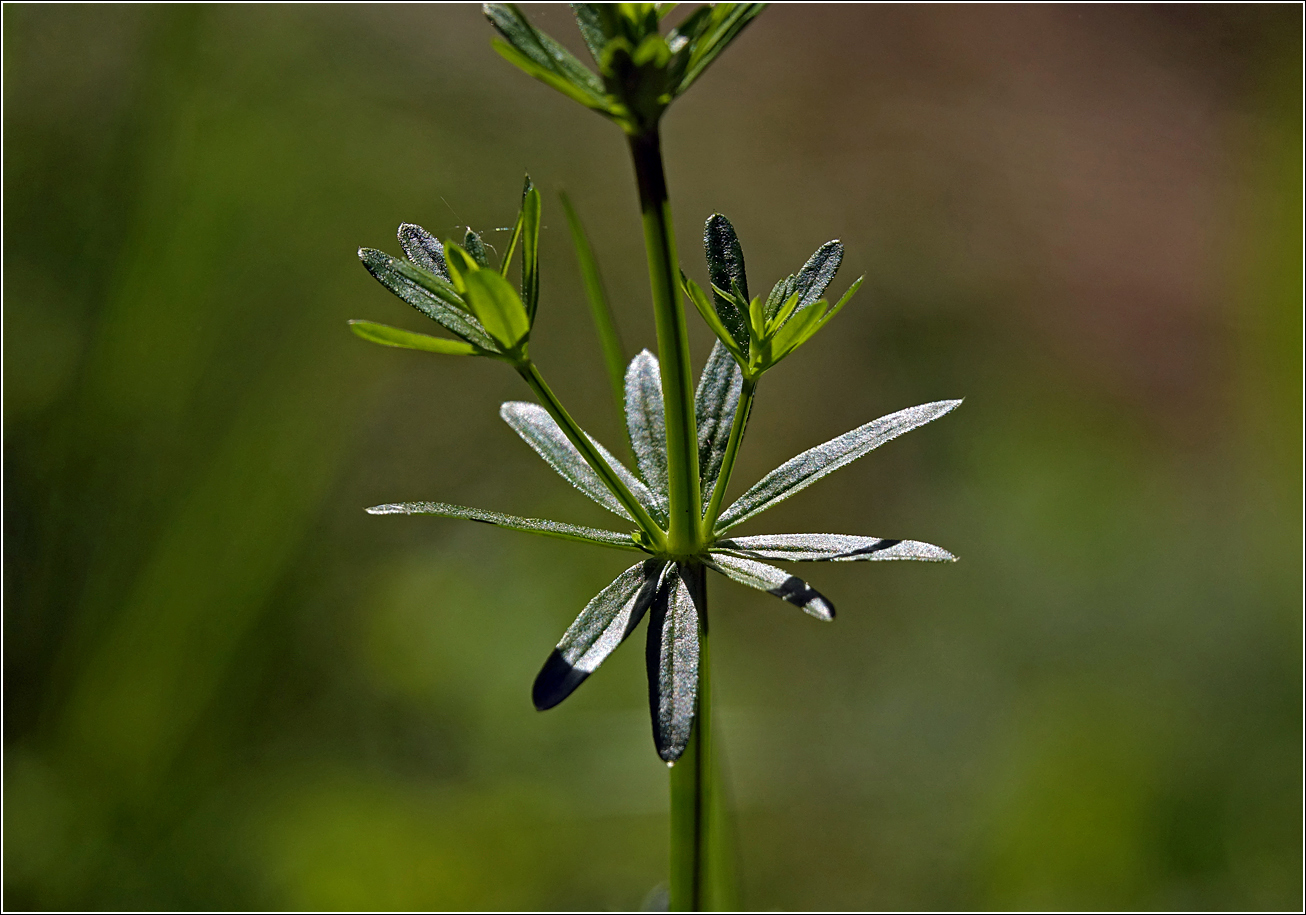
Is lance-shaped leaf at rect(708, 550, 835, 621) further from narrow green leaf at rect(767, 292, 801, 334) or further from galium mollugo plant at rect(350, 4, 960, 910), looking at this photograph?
narrow green leaf at rect(767, 292, 801, 334)

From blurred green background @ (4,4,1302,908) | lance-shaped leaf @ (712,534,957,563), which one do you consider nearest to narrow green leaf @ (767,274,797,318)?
lance-shaped leaf @ (712,534,957,563)

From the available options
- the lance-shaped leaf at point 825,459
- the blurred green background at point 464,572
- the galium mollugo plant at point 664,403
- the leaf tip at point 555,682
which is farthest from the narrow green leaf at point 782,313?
the blurred green background at point 464,572

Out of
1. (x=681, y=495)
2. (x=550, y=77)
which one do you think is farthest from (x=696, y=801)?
(x=550, y=77)

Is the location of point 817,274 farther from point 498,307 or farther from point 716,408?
point 498,307

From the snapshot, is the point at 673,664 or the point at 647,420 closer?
the point at 673,664

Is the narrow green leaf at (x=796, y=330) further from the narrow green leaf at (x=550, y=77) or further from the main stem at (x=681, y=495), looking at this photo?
the narrow green leaf at (x=550, y=77)

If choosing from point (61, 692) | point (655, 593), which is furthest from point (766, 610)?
point (655, 593)

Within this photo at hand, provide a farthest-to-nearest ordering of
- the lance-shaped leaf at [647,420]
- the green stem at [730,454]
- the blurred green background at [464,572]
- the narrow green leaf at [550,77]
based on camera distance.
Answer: the blurred green background at [464,572], the lance-shaped leaf at [647,420], the green stem at [730,454], the narrow green leaf at [550,77]
